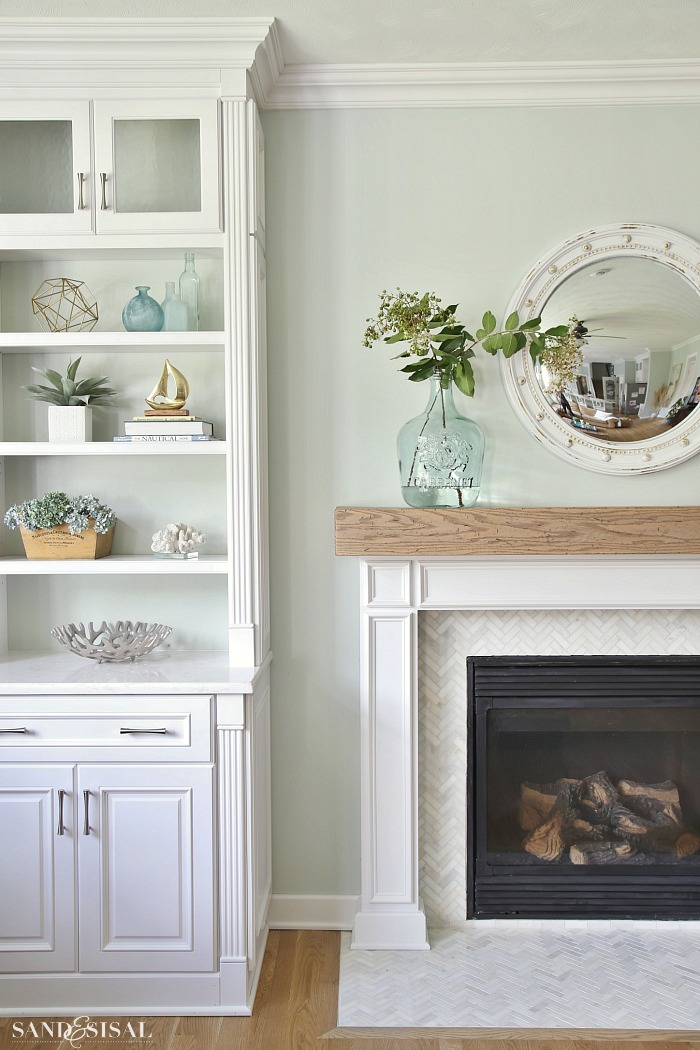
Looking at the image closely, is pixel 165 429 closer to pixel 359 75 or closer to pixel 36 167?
pixel 36 167

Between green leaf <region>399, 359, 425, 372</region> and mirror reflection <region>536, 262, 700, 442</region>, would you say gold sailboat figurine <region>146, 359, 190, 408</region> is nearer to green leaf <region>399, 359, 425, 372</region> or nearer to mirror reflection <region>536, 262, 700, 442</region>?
green leaf <region>399, 359, 425, 372</region>

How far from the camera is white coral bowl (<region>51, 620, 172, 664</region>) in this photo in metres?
2.24

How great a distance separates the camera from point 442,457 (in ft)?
7.50

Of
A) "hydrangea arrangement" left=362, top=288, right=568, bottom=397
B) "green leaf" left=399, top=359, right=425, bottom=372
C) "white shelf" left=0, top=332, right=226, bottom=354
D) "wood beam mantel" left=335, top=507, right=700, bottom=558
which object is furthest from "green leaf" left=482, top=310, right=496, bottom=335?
"white shelf" left=0, top=332, right=226, bottom=354

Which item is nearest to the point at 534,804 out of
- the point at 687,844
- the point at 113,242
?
the point at 687,844

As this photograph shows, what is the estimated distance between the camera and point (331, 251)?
8.02 feet

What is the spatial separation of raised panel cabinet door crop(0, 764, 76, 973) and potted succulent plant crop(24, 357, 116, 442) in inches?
36.4

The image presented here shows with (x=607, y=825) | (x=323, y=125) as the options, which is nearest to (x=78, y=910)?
(x=607, y=825)

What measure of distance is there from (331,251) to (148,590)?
1.19 meters

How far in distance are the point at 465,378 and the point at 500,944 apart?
1.69 metres

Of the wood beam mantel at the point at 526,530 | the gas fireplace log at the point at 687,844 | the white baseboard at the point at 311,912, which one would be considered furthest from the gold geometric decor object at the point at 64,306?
the gas fireplace log at the point at 687,844

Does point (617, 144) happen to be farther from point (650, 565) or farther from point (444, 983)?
point (444, 983)

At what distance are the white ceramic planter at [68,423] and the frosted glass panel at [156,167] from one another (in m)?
0.57

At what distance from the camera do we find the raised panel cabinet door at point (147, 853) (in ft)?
6.77
